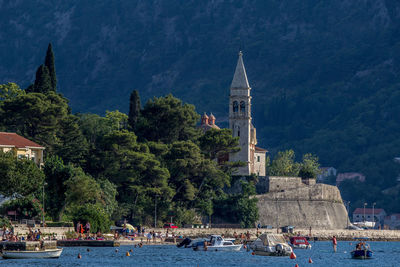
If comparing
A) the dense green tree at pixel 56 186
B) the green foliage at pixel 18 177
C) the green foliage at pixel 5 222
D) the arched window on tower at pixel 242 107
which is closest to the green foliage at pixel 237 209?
the arched window on tower at pixel 242 107

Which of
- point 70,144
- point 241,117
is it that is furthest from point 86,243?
point 241,117

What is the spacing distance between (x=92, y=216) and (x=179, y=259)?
21.3m

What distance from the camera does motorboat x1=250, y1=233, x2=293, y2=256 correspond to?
95.6 m

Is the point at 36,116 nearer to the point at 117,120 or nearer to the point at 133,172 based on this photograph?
the point at 133,172

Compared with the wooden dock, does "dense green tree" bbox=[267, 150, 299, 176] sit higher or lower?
higher

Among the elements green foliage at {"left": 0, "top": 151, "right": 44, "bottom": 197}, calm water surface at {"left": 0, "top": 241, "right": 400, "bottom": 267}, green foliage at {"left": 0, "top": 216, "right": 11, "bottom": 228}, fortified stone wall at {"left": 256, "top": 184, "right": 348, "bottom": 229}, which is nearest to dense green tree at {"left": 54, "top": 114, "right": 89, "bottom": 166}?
calm water surface at {"left": 0, "top": 241, "right": 400, "bottom": 267}

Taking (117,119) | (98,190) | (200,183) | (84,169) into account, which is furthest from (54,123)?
(117,119)

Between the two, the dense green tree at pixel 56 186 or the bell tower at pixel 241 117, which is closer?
the dense green tree at pixel 56 186

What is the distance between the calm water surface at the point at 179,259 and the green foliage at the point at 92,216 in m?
6.27

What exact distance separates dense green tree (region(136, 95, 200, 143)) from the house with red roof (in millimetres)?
21358

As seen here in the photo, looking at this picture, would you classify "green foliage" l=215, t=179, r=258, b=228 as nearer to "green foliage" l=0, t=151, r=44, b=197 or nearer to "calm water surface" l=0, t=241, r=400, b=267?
"calm water surface" l=0, t=241, r=400, b=267

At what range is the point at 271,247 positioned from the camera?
95.9 meters

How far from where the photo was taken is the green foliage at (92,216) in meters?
109

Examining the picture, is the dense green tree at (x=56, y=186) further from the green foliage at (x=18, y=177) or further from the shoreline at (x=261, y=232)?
the green foliage at (x=18, y=177)
